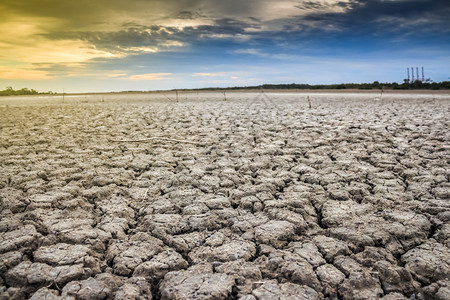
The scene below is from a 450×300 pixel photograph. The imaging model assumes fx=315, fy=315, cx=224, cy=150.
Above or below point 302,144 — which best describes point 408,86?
above

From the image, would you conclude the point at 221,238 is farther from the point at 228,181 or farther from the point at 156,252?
the point at 228,181

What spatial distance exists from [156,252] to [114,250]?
0.24 meters

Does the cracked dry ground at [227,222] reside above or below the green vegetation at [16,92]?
below

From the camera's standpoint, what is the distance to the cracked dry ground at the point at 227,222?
1.46 m

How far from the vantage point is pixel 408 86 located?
85.3 feet

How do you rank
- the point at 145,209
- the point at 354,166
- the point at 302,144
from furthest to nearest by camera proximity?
the point at 302,144 < the point at 354,166 < the point at 145,209

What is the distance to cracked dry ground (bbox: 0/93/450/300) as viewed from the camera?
1.46 metres

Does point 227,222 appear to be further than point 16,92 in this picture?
No

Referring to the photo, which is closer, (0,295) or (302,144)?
(0,295)

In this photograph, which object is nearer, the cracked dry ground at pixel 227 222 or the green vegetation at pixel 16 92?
the cracked dry ground at pixel 227 222

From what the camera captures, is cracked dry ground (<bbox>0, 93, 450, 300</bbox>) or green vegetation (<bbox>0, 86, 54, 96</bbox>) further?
green vegetation (<bbox>0, 86, 54, 96</bbox>)

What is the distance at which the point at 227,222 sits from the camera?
206 centimetres

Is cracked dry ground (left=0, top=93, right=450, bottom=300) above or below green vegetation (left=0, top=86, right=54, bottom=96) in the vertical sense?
below

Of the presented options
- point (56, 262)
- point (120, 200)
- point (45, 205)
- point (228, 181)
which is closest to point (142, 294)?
A: point (56, 262)
